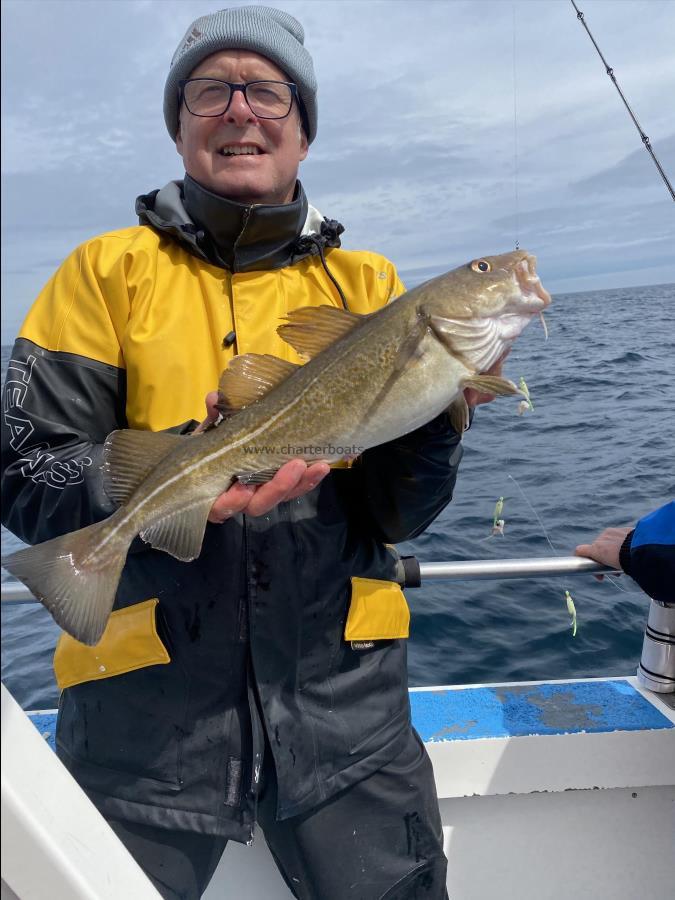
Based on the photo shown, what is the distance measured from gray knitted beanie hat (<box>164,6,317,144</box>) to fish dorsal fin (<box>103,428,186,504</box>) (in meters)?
1.43

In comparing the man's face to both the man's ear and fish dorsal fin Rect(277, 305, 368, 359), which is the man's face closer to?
the man's ear

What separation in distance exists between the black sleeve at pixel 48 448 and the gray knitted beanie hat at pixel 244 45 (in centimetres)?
121

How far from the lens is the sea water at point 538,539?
590cm

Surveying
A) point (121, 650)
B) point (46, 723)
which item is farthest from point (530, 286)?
point (46, 723)

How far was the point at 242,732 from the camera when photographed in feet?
7.79

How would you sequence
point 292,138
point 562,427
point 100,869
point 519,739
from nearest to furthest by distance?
point 100,869 → point 292,138 → point 519,739 → point 562,427

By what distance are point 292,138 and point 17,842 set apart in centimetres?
239

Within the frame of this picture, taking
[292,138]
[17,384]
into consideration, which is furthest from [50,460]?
[292,138]

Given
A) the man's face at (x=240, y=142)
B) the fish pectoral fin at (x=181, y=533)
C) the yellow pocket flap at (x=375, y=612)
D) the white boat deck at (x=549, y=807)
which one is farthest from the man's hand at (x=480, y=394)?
the white boat deck at (x=549, y=807)

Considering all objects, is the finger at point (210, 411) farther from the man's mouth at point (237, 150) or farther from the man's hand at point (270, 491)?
the man's mouth at point (237, 150)

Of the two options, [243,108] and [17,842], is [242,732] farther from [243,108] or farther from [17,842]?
[243,108]

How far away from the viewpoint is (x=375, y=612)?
2523 mm

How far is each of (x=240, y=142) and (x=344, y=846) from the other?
247 cm

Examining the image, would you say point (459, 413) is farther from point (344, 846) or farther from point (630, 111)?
point (630, 111)
